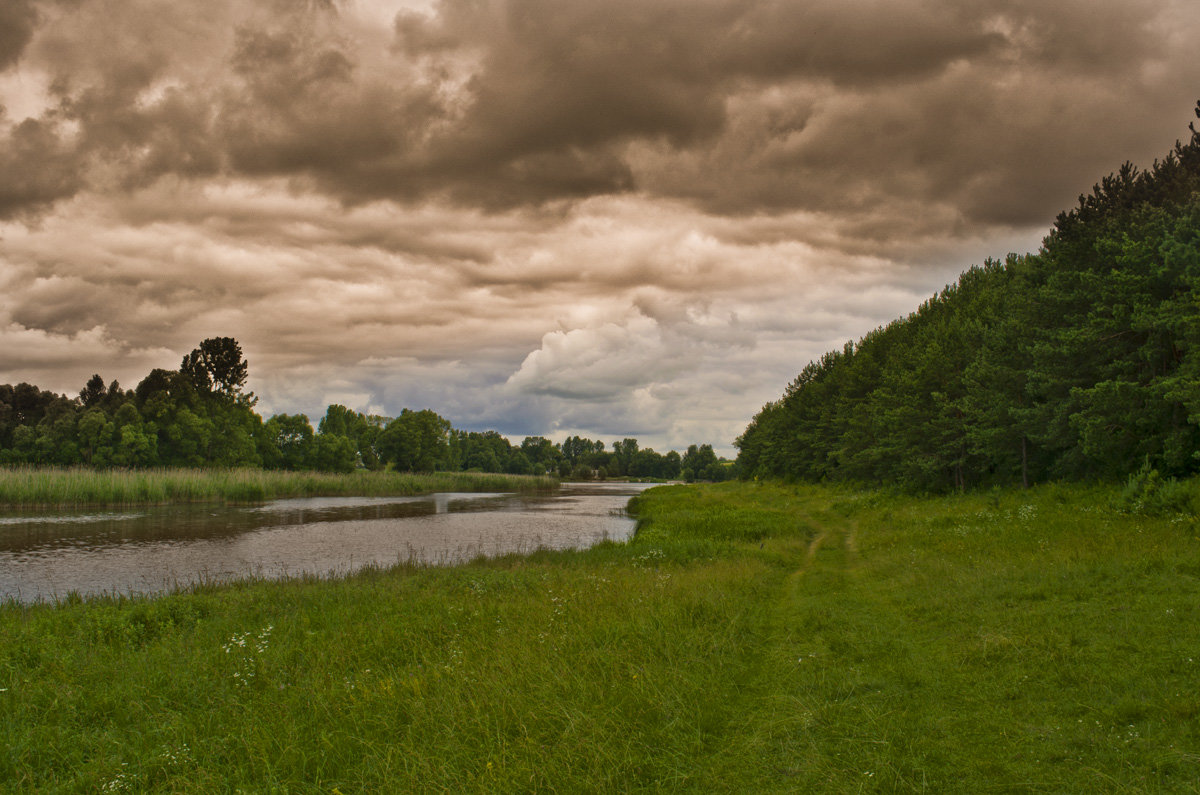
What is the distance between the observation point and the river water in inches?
885

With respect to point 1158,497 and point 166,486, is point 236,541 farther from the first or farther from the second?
point 1158,497

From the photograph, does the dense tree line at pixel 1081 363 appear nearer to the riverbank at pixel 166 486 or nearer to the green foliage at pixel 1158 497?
the green foliage at pixel 1158 497

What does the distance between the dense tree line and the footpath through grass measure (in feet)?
24.7

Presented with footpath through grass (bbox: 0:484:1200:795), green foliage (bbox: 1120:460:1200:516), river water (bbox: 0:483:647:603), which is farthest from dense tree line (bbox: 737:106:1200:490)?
river water (bbox: 0:483:647:603)

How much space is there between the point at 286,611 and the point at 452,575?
5.13m

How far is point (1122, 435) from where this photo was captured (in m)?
21.9

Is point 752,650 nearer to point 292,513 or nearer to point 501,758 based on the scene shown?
point 501,758

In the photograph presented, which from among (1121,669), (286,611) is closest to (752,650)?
(1121,669)

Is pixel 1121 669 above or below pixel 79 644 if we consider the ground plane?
above

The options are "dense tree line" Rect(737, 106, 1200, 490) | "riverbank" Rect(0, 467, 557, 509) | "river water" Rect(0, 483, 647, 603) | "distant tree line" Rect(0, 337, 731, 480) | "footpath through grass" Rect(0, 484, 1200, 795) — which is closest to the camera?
"footpath through grass" Rect(0, 484, 1200, 795)

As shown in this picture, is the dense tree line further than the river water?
No

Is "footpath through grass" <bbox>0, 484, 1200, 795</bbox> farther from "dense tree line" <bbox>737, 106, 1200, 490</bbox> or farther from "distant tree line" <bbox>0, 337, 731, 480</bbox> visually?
"distant tree line" <bbox>0, 337, 731, 480</bbox>

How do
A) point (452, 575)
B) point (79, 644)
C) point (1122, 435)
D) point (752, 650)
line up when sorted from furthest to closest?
1. point (1122, 435)
2. point (452, 575)
3. point (79, 644)
4. point (752, 650)

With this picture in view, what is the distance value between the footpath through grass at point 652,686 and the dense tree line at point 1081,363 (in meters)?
7.52
